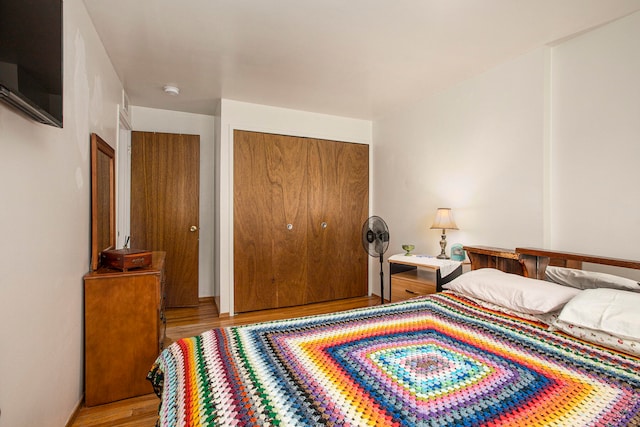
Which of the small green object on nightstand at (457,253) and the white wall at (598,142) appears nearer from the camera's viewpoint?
the white wall at (598,142)

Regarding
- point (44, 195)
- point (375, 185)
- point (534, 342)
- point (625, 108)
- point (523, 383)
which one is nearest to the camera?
point (523, 383)

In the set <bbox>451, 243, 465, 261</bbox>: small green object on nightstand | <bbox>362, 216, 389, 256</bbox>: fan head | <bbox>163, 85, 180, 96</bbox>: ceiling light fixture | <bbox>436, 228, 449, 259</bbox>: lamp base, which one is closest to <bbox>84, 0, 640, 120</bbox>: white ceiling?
<bbox>163, 85, 180, 96</bbox>: ceiling light fixture

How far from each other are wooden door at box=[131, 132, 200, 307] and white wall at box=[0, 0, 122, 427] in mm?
1594

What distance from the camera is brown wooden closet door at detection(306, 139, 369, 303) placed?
13.3 feet

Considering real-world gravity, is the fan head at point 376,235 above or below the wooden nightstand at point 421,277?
above

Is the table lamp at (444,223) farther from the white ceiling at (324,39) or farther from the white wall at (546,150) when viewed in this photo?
the white ceiling at (324,39)

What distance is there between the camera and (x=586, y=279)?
1.92m

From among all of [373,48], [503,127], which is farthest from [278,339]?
[503,127]

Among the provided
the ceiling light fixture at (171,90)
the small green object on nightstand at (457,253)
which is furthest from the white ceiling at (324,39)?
the small green object on nightstand at (457,253)

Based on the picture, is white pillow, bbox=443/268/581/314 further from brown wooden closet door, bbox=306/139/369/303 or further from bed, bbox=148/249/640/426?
brown wooden closet door, bbox=306/139/369/303

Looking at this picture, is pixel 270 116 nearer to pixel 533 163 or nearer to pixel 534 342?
pixel 533 163

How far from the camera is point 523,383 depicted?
1.03 meters

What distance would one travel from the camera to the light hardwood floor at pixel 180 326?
1.86m

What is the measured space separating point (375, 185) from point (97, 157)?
3207mm
